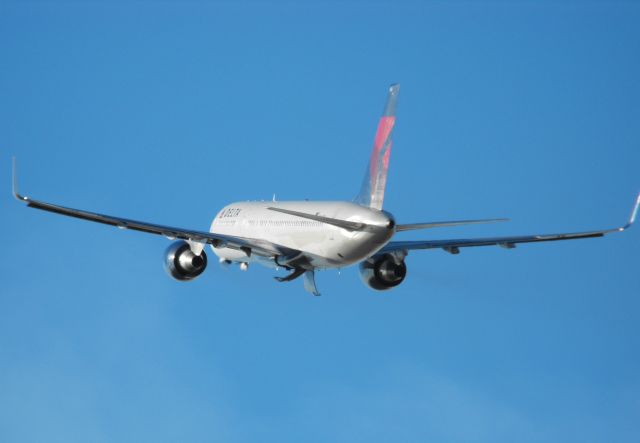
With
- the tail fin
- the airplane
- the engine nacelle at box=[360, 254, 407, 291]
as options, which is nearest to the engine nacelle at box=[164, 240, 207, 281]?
the airplane

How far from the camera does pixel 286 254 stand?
67.2 m

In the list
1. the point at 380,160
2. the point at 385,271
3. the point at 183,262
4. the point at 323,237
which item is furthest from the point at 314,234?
the point at 183,262

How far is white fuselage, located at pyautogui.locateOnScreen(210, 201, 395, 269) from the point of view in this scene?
60.7 m

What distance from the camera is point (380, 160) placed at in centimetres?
6181

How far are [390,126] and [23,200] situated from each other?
18.5 meters

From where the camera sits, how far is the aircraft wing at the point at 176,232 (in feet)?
185

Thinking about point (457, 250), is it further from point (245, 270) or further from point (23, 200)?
point (23, 200)

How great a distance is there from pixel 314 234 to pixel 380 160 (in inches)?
225

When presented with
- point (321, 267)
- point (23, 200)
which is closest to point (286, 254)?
point (321, 267)

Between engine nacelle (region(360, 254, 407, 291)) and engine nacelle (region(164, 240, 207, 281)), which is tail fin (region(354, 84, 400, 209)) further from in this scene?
engine nacelle (region(164, 240, 207, 281))

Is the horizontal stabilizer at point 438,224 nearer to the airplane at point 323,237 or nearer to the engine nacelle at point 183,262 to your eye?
the airplane at point 323,237

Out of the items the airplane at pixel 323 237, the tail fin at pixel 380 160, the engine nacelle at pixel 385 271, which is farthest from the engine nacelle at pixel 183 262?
the tail fin at pixel 380 160

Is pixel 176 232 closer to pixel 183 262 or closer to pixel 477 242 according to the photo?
pixel 183 262

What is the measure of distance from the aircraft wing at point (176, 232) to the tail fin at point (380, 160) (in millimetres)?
6696
